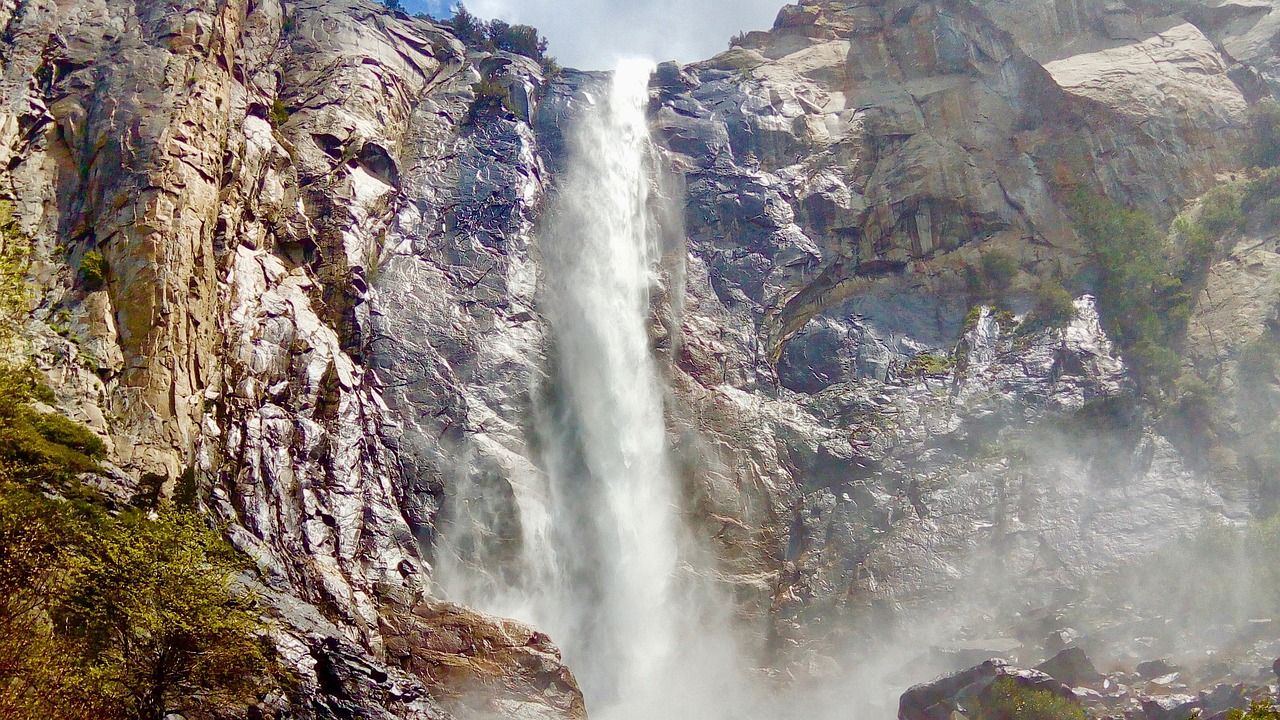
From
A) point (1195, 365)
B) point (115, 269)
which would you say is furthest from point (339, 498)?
point (1195, 365)

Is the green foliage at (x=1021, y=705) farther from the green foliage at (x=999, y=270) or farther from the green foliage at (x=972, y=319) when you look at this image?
the green foliage at (x=999, y=270)

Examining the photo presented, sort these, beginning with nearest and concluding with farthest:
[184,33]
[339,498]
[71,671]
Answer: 1. [71,671]
2. [339,498]
3. [184,33]

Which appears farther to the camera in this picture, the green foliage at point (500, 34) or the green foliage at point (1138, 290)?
the green foliage at point (500, 34)

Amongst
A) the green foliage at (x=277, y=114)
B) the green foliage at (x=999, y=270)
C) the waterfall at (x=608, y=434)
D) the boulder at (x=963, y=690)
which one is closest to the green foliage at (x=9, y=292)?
the waterfall at (x=608, y=434)

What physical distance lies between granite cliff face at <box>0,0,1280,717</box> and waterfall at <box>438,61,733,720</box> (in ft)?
2.56

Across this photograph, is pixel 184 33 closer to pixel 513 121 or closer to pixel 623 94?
pixel 513 121

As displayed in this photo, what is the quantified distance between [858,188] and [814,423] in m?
12.0

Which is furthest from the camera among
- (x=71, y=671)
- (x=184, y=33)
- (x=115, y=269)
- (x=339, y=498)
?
(x=184, y=33)

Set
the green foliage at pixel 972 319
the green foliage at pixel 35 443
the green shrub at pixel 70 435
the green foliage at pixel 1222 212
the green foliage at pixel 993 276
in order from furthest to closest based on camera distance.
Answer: the green foliage at pixel 993 276 < the green foliage at pixel 1222 212 < the green foliage at pixel 972 319 < the green shrub at pixel 70 435 < the green foliage at pixel 35 443

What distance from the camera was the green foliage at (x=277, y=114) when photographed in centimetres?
3086

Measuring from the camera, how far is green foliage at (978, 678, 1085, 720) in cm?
2033

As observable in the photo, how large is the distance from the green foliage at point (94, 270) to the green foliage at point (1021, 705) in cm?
2418

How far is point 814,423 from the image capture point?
103 feet

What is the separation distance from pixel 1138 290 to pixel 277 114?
110 ft
